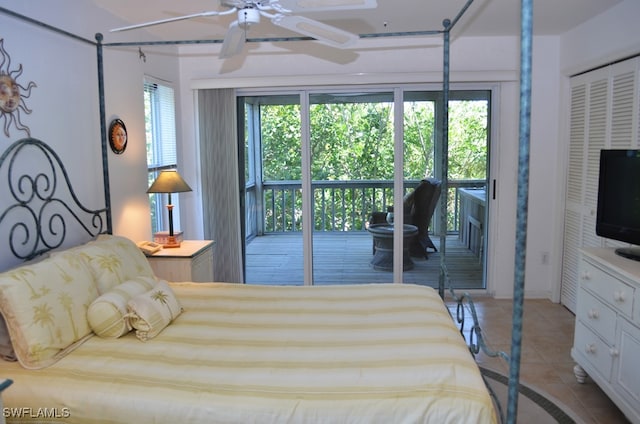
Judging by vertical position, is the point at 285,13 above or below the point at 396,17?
below

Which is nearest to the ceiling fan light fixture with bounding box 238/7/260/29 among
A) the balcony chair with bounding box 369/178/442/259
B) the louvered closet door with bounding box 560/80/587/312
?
the balcony chair with bounding box 369/178/442/259

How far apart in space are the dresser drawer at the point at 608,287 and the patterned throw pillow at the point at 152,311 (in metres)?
2.29

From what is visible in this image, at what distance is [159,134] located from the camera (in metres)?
4.32

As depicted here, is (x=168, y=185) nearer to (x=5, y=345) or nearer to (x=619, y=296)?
(x=5, y=345)

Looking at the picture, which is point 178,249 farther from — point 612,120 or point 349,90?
point 612,120

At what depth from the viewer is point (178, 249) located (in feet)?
12.1

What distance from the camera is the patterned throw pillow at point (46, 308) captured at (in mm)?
1955

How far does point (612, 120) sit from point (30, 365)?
3.92 meters

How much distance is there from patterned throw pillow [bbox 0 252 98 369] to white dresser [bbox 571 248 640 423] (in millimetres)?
2629

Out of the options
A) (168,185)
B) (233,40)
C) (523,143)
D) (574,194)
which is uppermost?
(233,40)

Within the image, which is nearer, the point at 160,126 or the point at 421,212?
the point at 160,126

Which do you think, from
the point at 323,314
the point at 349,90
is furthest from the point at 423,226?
the point at 323,314

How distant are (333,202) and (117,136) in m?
2.13

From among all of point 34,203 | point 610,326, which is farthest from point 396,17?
point 34,203
